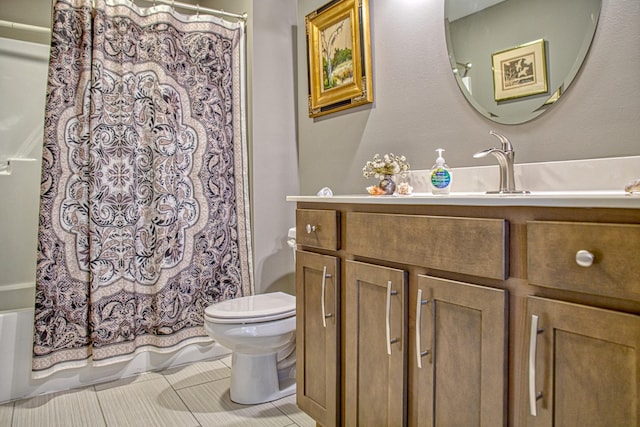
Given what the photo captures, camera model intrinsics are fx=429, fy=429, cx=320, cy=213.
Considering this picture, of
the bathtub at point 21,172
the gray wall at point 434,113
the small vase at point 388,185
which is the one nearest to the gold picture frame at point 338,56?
the gray wall at point 434,113

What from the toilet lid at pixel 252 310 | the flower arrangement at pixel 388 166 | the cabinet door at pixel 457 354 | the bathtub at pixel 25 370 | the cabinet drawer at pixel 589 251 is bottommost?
the bathtub at pixel 25 370

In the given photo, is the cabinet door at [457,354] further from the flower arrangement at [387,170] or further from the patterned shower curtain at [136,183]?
the patterned shower curtain at [136,183]

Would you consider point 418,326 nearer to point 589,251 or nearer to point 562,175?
point 589,251

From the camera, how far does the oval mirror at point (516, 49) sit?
1.25 meters

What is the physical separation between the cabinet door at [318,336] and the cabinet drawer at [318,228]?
0.04m

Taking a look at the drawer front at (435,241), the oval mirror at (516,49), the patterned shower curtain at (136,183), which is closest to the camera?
the drawer front at (435,241)

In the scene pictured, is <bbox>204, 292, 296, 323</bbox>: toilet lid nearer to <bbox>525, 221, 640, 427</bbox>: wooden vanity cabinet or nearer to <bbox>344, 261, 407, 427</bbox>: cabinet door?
<bbox>344, 261, 407, 427</bbox>: cabinet door

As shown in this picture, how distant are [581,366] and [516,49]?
102 centimetres

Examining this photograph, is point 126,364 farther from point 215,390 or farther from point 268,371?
point 268,371

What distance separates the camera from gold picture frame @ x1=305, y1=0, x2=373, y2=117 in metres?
1.95

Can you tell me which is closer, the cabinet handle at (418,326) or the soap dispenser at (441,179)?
the cabinet handle at (418,326)

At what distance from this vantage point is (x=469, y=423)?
39.4 inches

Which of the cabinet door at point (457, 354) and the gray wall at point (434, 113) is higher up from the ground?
the gray wall at point (434, 113)

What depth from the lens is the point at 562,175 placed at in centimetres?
125
